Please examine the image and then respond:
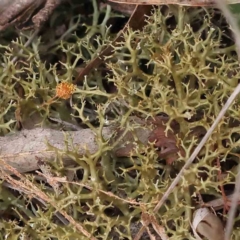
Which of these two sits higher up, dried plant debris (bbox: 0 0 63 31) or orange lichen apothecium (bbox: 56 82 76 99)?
dried plant debris (bbox: 0 0 63 31)

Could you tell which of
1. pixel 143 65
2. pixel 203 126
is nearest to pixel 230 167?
pixel 203 126

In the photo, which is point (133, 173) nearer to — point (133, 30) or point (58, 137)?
point (58, 137)

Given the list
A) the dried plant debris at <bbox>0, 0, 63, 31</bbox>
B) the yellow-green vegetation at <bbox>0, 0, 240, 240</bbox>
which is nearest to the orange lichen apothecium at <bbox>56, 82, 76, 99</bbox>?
the yellow-green vegetation at <bbox>0, 0, 240, 240</bbox>

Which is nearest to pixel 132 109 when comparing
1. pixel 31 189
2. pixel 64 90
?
pixel 64 90

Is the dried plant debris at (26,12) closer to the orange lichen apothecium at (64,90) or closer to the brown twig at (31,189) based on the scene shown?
the orange lichen apothecium at (64,90)

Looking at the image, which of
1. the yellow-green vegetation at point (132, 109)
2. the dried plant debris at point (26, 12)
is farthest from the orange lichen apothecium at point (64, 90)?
the dried plant debris at point (26, 12)

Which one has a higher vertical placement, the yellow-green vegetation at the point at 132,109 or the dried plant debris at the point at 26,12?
the dried plant debris at the point at 26,12

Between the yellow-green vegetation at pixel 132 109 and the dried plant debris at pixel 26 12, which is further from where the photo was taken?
the dried plant debris at pixel 26 12

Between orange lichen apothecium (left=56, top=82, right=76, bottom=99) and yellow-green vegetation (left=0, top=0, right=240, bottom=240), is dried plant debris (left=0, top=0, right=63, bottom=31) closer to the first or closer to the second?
yellow-green vegetation (left=0, top=0, right=240, bottom=240)

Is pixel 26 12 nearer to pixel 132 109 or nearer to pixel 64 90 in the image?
pixel 64 90
